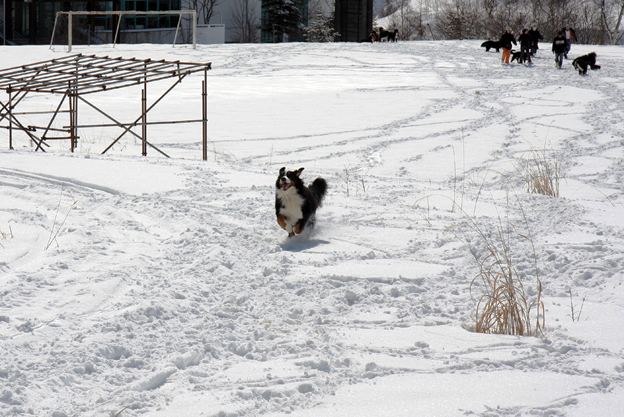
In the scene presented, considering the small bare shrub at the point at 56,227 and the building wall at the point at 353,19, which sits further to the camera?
the building wall at the point at 353,19

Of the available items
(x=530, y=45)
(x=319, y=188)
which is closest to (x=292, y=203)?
(x=319, y=188)

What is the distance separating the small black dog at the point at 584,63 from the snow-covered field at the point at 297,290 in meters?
12.1

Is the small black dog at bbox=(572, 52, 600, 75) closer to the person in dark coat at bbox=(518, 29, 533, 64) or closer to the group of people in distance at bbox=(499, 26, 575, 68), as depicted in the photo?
the group of people in distance at bbox=(499, 26, 575, 68)

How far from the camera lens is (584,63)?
74.7 ft

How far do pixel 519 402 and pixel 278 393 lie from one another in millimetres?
1251

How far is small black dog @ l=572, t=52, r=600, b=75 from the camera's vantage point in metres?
22.8

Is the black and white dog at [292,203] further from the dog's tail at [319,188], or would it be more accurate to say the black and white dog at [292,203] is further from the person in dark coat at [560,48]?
the person in dark coat at [560,48]

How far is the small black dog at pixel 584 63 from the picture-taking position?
22.8m

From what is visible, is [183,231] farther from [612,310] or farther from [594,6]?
[594,6]

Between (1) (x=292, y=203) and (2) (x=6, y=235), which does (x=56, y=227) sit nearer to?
(2) (x=6, y=235)

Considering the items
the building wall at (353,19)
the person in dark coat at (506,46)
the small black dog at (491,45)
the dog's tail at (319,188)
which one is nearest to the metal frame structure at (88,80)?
the dog's tail at (319,188)

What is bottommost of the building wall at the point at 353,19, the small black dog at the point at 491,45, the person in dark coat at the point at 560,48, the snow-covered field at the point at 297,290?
the snow-covered field at the point at 297,290

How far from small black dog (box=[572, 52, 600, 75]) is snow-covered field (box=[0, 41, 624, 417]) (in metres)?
12.1

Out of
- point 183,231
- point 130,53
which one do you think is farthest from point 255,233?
point 130,53
